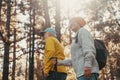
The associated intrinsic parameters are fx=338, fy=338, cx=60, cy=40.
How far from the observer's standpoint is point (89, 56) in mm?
5402

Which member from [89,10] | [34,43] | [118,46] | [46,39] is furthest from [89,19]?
[46,39]

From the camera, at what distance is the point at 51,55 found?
273 inches

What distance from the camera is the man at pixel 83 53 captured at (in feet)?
17.7

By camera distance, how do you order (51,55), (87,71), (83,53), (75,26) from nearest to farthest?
(87,71), (83,53), (75,26), (51,55)

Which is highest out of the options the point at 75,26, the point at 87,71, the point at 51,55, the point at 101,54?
the point at 75,26

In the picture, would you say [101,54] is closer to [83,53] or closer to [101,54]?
[101,54]

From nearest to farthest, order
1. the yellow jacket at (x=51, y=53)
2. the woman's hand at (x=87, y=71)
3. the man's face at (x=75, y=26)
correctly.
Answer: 1. the woman's hand at (x=87, y=71)
2. the man's face at (x=75, y=26)
3. the yellow jacket at (x=51, y=53)

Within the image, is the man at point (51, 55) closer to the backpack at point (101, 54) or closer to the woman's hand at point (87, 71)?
the backpack at point (101, 54)

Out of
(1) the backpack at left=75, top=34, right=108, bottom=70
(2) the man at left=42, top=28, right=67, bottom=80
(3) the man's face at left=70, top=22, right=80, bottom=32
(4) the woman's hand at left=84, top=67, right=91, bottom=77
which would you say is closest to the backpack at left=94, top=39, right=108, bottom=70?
(1) the backpack at left=75, top=34, right=108, bottom=70

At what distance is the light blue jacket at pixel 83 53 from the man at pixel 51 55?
1209mm

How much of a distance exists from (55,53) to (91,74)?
6.03ft

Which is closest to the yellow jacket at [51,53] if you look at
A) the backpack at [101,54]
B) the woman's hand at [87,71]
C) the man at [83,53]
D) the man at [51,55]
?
the man at [51,55]

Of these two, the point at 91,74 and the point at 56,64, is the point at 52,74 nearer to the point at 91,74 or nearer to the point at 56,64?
the point at 56,64

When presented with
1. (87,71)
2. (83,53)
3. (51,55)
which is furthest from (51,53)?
(87,71)
